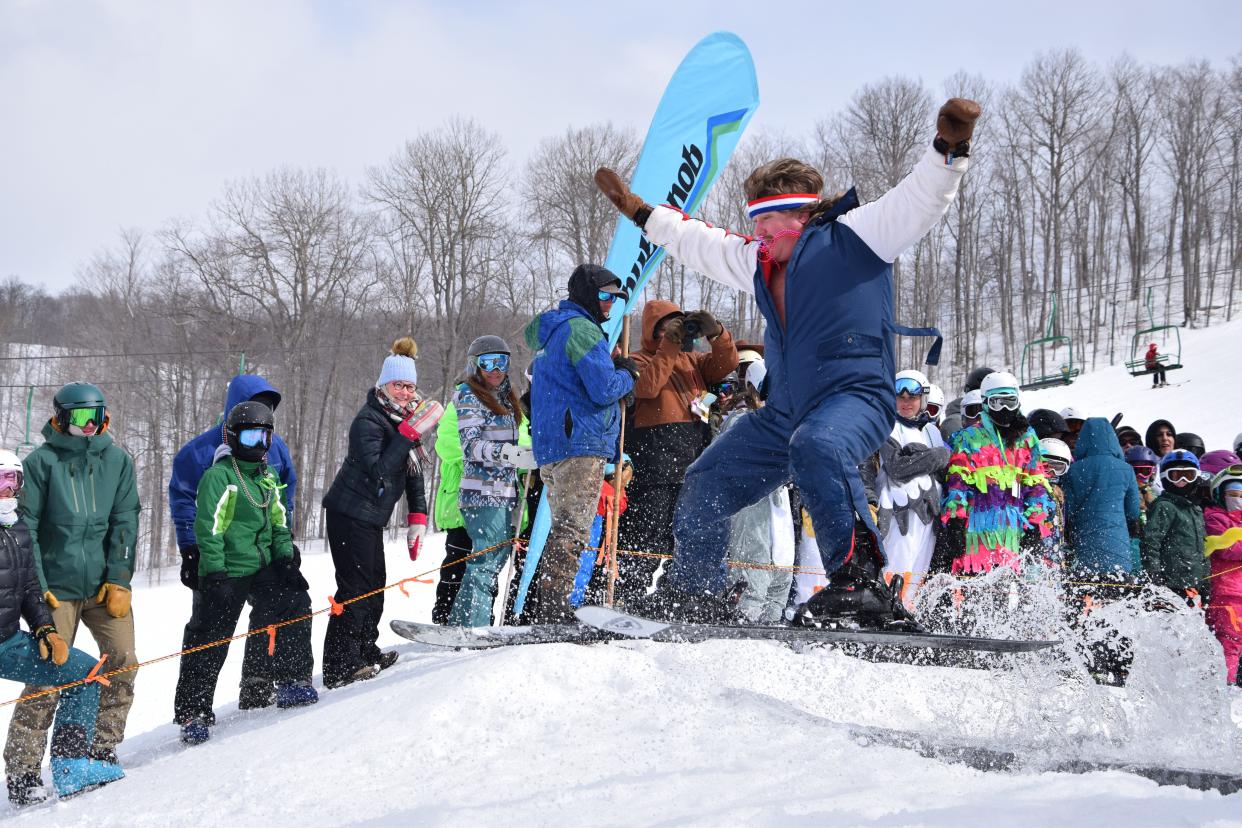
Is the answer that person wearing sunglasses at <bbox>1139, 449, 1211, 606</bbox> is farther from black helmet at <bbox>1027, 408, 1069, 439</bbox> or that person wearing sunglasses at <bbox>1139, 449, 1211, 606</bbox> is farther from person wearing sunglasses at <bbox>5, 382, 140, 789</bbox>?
person wearing sunglasses at <bbox>5, 382, 140, 789</bbox>

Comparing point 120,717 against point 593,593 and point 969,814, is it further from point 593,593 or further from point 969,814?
point 969,814

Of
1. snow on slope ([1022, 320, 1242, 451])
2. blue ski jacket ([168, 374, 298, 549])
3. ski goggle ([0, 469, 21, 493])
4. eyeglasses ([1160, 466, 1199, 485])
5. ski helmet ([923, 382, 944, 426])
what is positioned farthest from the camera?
snow on slope ([1022, 320, 1242, 451])

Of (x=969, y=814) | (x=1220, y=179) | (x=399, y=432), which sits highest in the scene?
(x=1220, y=179)

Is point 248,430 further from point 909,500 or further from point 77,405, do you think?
point 909,500

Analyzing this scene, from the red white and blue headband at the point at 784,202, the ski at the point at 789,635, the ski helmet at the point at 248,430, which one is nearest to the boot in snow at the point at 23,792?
the ski helmet at the point at 248,430

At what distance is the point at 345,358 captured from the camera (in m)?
33.9

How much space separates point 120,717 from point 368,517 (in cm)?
164

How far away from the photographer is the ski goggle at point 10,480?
4.47m

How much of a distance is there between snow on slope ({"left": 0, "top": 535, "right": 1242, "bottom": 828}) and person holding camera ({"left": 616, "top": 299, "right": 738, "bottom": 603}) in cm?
151

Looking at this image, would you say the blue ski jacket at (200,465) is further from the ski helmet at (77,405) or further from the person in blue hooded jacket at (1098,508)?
the person in blue hooded jacket at (1098,508)

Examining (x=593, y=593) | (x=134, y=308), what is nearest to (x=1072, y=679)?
(x=593, y=593)

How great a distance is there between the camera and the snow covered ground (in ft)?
8.68

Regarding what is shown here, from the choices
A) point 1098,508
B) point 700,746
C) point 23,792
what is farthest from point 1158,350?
point 23,792

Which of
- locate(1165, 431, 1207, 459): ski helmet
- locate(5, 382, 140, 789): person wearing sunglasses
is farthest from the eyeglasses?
locate(5, 382, 140, 789): person wearing sunglasses
